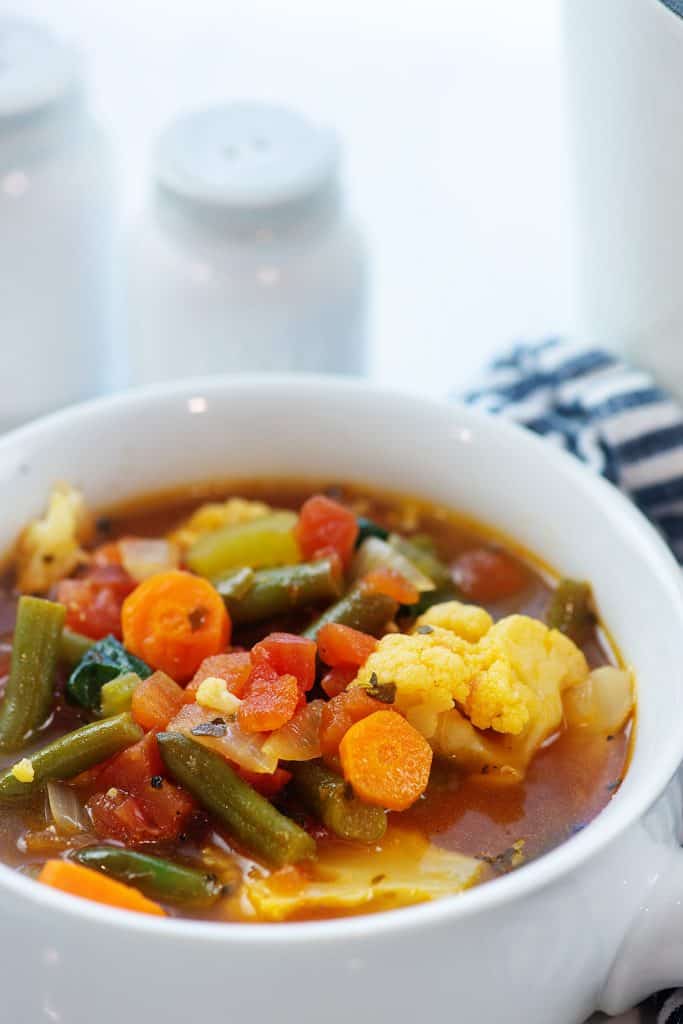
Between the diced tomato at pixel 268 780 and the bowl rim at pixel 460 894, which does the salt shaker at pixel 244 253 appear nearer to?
the bowl rim at pixel 460 894

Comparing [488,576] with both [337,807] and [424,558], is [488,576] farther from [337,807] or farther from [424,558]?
[337,807]

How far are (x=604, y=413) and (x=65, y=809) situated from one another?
4.50 ft

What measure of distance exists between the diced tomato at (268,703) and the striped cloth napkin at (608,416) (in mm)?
1016

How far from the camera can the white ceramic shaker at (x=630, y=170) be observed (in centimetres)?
268

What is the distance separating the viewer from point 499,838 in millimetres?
2156

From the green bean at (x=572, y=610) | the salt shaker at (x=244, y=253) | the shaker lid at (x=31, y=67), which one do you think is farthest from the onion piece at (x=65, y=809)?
the shaker lid at (x=31, y=67)

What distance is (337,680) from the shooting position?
2.28 m

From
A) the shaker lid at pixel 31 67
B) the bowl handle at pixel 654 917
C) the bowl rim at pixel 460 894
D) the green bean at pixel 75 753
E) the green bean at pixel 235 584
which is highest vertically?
the shaker lid at pixel 31 67

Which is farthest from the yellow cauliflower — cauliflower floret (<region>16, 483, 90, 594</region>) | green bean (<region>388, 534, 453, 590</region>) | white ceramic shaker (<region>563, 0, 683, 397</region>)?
white ceramic shaker (<region>563, 0, 683, 397</region>)

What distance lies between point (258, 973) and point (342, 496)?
125cm

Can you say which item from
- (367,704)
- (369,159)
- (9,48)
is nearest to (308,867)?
(367,704)

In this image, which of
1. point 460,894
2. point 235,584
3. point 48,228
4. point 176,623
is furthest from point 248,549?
point 48,228

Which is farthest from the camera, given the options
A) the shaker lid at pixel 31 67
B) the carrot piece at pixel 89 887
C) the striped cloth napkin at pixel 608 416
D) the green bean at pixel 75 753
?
the shaker lid at pixel 31 67

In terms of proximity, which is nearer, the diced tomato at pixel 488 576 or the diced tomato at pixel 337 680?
the diced tomato at pixel 337 680
